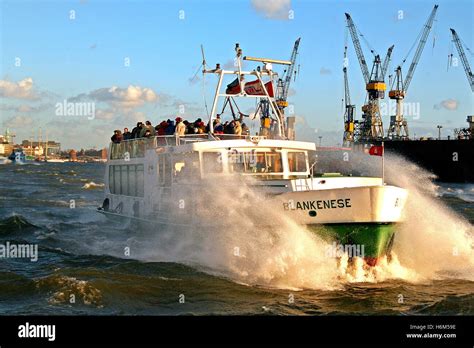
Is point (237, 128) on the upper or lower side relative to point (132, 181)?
upper

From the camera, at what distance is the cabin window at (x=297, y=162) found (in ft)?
59.9

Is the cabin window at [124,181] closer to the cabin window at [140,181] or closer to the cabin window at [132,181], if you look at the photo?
the cabin window at [132,181]

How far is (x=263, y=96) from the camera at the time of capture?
1992cm

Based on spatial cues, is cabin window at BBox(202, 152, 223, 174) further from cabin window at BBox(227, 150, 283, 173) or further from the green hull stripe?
the green hull stripe

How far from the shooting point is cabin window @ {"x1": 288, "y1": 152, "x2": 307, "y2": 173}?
59.9 feet

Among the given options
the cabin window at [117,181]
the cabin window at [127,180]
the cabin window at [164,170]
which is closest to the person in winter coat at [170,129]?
the cabin window at [164,170]

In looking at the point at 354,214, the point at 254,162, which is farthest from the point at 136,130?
the point at 354,214

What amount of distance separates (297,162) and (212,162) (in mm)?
3018

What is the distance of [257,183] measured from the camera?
629 inches

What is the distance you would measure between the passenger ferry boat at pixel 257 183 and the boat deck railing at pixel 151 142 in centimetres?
4

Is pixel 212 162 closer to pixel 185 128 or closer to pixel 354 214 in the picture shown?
pixel 185 128
